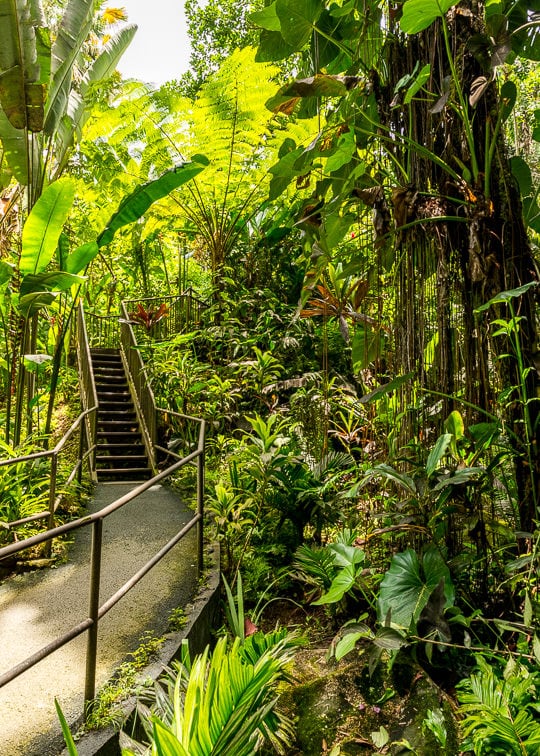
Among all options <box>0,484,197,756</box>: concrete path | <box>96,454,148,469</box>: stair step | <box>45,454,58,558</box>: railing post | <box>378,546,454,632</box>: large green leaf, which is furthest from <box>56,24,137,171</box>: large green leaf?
<box>378,546,454,632</box>: large green leaf

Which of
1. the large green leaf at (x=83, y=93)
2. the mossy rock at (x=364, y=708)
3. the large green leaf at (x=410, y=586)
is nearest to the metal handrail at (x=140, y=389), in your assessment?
the large green leaf at (x=83, y=93)

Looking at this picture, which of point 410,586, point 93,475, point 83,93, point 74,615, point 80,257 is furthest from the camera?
point 93,475

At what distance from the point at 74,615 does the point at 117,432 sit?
410 centimetres

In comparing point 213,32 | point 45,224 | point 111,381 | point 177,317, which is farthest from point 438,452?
point 213,32

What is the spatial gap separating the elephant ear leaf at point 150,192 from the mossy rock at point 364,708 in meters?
4.17

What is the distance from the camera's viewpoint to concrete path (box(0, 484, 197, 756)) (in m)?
2.02

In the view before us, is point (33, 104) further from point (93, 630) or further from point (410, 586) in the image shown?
point (410, 586)

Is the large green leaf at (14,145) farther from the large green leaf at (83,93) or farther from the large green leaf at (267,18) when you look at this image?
the large green leaf at (267,18)

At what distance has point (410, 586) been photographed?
2049 millimetres

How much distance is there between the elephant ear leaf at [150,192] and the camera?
4.67 m

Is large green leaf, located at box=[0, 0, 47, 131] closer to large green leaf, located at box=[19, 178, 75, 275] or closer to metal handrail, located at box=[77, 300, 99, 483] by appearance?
large green leaf, located at box=[19, 178, 75, 275]

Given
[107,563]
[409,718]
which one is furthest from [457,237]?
[107,563]

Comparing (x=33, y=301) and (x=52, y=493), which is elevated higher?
(x=33, y=301)

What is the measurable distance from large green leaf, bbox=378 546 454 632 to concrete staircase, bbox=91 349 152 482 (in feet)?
14.7
